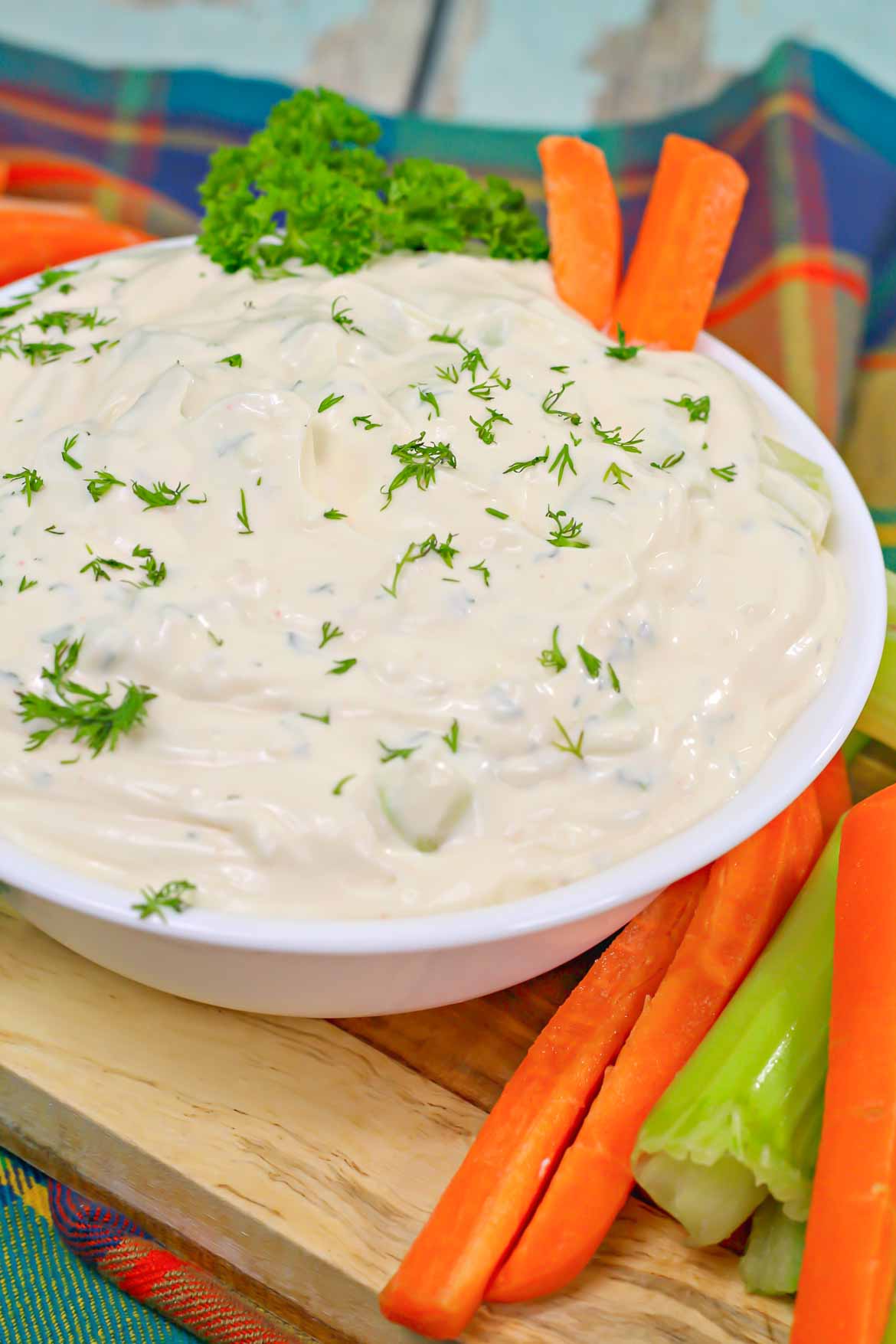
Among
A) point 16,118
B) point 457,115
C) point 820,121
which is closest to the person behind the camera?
point 820,121

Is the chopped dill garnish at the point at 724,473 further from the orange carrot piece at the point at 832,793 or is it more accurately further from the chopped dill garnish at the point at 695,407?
the orange carrot piece at the point at 832,793

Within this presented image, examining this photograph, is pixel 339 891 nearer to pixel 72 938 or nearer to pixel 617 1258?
pixel 72 938

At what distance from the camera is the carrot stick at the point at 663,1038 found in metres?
2.11

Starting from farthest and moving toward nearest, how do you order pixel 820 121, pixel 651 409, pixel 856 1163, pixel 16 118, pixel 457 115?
pixel 457 115, pixel 16 118, pixel 820 121, pixel 651 409, pixel 856 1163

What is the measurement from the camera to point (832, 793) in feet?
9.23

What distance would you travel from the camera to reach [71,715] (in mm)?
2170

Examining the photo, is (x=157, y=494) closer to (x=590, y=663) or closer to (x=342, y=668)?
(x=342, y=668)

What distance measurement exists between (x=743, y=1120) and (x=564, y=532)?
1.12 meters

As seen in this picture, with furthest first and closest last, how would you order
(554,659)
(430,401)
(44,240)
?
(44,240)
(430,401)
(554,659)

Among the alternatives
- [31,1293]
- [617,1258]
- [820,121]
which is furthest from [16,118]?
[617,1258]

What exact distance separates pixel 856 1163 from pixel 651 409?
160 cm

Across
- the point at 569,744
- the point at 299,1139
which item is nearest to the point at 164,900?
the point at 299,1139

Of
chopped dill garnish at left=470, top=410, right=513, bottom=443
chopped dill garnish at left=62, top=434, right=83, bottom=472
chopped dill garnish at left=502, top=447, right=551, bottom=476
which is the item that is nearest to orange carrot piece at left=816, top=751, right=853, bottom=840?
chopped dill garnish at left=502, top=447, right=551, bottom=476

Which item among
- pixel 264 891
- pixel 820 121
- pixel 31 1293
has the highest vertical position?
pixel 820 121
